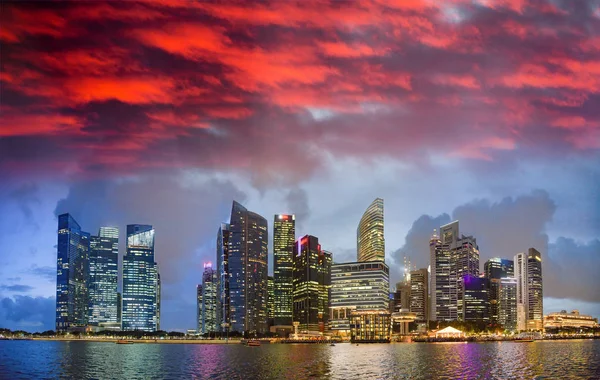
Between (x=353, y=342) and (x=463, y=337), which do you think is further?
(x=463, y=337)

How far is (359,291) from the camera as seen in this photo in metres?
195

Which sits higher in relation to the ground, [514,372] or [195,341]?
[514,372]

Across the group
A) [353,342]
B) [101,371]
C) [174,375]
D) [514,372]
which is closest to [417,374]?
[514,372]

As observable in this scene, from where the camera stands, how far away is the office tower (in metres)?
193

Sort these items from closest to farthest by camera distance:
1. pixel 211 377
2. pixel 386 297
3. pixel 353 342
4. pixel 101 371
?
pixel 211 377
pixel 101 371
pixel 353 342
pixel 386 297

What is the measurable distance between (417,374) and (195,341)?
15575 centimetres

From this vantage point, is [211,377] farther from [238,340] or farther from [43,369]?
[238,340]

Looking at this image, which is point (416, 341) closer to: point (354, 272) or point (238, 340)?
point (354, 272)

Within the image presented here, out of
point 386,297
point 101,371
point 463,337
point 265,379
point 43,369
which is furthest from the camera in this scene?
point 386,297

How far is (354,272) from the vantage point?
651ft

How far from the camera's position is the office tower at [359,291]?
19262 centimetres

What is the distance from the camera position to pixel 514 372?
169 ft

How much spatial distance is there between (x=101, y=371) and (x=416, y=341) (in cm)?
13239

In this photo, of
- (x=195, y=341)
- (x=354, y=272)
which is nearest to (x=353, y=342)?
(x=354, y=272)
